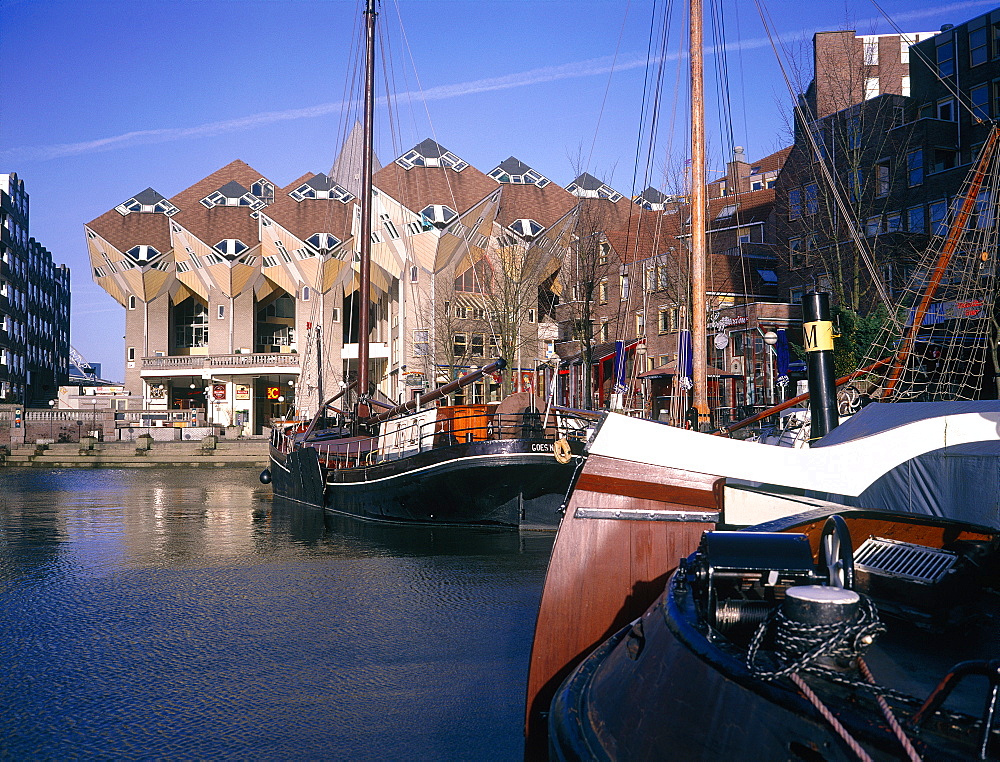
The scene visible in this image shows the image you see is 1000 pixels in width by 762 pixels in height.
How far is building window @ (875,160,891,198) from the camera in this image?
3331 centimetres

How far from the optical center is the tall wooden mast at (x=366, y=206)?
28.5 m

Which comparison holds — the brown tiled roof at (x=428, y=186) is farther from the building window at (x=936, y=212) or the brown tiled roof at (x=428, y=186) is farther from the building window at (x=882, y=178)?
the building window at (x=936, y=212)

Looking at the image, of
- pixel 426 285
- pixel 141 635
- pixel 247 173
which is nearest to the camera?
pixel 141 635

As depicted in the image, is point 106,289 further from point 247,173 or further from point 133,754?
point 133,754

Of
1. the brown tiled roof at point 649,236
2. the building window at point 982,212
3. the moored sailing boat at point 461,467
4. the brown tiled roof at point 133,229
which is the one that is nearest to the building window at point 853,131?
the brown tiled roof at point 649,236

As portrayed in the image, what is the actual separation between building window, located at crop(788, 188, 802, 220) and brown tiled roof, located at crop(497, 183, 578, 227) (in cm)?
2449

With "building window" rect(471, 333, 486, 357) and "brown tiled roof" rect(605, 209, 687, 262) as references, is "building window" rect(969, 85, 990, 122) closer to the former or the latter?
"brown tiled roof" rect(605, 209, 687, 262)

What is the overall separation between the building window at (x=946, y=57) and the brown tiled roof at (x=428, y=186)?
95.8 ft

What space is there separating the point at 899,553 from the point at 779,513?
4.47 feet

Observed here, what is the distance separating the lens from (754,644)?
3.07 meters

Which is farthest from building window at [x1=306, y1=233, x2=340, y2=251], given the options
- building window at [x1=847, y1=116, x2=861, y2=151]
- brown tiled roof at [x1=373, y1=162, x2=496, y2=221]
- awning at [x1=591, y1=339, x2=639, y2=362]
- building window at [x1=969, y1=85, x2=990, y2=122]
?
building window at [x1=969, y1=85, x2=990, y2=122]

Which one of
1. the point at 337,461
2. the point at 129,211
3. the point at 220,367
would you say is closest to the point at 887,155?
the point at 337,461

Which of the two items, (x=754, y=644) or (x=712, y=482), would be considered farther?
(x=712, y=482)

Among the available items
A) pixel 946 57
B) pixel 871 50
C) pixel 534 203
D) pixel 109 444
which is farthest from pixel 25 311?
pixel 946 57
